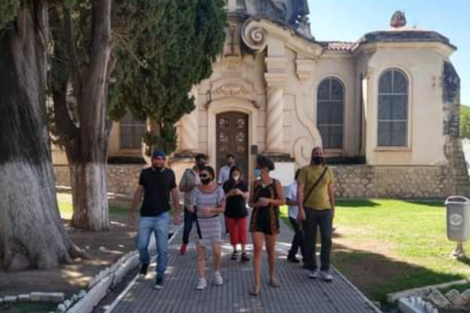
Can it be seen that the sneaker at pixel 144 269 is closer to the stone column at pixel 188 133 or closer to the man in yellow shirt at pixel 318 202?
the man in yellow shirt at pixel 318 202

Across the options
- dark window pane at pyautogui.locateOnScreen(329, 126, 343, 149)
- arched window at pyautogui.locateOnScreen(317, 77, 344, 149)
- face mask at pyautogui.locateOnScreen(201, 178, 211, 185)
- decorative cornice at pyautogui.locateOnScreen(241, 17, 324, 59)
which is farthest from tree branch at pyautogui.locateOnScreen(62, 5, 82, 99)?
dark window pane at pyautogui.locateOnScreen(329, 126, 343, 149)

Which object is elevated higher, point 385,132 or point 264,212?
point 385,132

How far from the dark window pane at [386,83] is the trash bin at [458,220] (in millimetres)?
14080

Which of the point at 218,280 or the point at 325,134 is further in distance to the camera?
Result: the point at 325,134

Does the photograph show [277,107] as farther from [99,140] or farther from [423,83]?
[99,140]

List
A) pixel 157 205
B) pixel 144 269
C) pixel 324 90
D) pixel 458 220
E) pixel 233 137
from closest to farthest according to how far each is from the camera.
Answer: pixel 157 205 → pixel 144 269 → pixel 458 220 → pixel 233 137 → pixel 324 90

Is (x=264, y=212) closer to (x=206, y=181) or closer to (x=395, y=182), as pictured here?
(x=206, y=181)

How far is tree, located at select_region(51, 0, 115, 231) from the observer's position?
11.5 m

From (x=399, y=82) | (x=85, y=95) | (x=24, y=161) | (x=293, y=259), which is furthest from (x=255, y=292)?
(x=399, y=82)

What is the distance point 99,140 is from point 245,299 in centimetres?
646

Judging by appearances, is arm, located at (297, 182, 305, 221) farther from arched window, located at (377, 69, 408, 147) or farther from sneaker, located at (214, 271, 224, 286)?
arched window, located at (377, 69, 408, 147)

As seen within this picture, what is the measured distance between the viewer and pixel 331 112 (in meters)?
24.8

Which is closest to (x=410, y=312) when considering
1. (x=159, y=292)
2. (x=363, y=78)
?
(x=159, y=292)

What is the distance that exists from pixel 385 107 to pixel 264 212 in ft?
57.0
